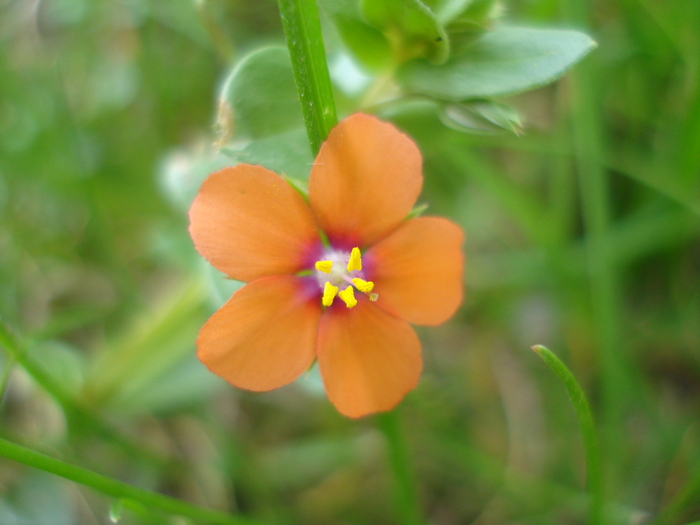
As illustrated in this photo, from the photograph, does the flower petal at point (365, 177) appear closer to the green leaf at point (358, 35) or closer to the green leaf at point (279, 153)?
the green leaf at point (279, 153)

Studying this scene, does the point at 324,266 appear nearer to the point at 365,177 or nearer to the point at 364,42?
the point at 365,177

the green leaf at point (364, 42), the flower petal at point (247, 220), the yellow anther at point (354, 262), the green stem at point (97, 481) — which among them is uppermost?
the green leaf at point (364, 42)

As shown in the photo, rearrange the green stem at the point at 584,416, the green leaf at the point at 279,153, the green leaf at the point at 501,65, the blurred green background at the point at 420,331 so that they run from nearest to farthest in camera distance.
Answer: the green stem at the point at 584,416 < the green leaf at the point at 501,65 < the green leaf at the point at 279,153 < the blurred green background at the point at 420,331

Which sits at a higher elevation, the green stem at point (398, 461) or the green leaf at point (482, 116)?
the green leaf at point (482, 116)

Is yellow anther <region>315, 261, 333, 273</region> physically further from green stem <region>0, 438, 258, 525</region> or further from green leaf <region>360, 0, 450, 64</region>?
green stem <region>0, 438, 258, 525</region>

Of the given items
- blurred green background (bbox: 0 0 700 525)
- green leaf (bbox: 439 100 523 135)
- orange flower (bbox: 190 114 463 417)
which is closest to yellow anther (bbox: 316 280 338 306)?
orange flower (bbox: 190 114 463 417)

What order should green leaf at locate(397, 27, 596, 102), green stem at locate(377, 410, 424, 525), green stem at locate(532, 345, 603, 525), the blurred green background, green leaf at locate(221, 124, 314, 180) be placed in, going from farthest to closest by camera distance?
1. the blurred green background
2. green stem at locate(377, 410, 424, 525)
3. green leaf at locate(221, 124, 314, 180)
4. green leaf at locate(397, 27, 596, 102)
5. green stem at locate(532, 345, 603, 525)

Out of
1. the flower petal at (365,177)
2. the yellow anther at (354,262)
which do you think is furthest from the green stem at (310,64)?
the yellow anther at (354,262)
